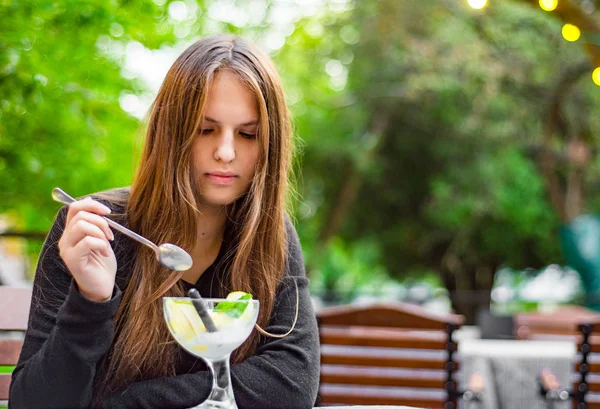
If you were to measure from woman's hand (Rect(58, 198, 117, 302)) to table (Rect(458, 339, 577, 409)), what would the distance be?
3260 millimetres

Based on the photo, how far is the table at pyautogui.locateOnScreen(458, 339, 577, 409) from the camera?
4414 mm

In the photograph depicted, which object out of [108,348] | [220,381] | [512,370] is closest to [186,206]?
[108,348]

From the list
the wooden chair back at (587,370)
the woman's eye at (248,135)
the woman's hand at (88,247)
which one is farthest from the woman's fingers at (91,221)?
the wooden chair back at (587,370)

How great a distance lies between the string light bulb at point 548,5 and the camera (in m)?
6.50

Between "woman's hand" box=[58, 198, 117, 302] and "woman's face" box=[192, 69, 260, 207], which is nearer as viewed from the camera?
"woman's hand" box=[58, 198, 117, 302]

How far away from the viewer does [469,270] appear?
1703 centimetres

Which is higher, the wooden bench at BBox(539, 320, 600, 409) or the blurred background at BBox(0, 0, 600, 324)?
the blurred background at BBox(0, 0, 600, 324)

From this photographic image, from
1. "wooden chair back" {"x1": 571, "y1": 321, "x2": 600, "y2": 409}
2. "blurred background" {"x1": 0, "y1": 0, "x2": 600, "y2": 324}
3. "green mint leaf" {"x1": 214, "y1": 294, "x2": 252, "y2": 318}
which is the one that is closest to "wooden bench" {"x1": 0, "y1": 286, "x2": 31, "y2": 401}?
"green mint leaf" {"x1": 214, "y1": 294, "x2": 252, "y2": 318}

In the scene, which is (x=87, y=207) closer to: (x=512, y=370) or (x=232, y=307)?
(x=232, y=307)

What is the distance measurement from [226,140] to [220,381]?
1.67 ft

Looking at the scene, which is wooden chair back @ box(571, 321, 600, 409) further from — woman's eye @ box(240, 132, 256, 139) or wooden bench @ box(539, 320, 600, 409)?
woman's eye @ box(240, 132, 256, 139)

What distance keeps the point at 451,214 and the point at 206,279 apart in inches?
485

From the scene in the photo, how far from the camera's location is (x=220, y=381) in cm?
136

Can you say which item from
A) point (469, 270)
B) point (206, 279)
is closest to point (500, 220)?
point (469, 270)
